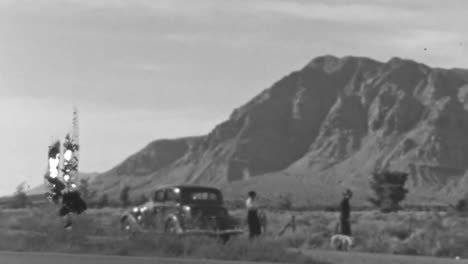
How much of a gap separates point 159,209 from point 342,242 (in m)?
6.24

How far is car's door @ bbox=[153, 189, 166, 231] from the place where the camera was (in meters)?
28.2

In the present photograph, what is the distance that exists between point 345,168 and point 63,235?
15323 cm

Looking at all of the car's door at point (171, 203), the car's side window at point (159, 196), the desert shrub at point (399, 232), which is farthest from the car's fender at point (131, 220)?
the desert shrub at point (399, 232)

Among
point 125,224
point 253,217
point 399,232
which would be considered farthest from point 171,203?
point 399,232

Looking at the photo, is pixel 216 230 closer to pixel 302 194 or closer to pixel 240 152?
pixel 302 194

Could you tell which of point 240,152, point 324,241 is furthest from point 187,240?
point 240,152

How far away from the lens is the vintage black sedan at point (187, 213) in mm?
27188

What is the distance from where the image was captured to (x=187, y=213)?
2723cm

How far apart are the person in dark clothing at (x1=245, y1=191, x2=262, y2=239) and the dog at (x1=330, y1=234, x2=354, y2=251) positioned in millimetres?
2303

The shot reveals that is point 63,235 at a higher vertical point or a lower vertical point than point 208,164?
lower

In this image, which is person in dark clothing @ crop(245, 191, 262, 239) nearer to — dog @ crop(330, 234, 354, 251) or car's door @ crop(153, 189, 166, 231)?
dog @ crop(330, 234, 354, 251)

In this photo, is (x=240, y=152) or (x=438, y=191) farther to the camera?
(x=240, y=152)

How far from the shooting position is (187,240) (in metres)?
23.3

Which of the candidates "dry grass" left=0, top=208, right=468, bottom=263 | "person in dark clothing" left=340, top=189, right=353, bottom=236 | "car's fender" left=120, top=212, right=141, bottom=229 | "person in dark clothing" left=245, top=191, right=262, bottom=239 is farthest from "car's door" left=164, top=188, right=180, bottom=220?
"person in dark clothing" left=340, top=189, right=353, bottom=236
